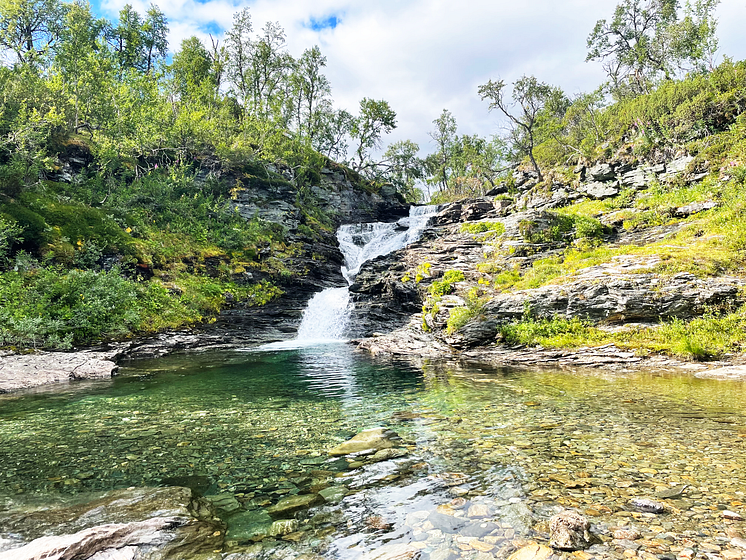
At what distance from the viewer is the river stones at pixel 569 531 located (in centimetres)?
310

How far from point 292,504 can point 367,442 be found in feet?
7.07

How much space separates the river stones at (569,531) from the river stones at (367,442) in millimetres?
3118

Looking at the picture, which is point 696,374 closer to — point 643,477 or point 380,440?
point 643,477

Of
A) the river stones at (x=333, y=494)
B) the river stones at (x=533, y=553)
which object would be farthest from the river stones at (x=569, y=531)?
the river stones at (x=333, y=494)

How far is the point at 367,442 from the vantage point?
634 cm

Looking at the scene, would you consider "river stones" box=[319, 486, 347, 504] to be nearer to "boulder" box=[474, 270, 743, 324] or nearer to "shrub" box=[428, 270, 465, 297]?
"boulder" box=[474, 270, 743, 324]

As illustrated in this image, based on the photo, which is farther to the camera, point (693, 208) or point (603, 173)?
point (603, 173)

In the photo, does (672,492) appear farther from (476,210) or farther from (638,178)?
(476,210)

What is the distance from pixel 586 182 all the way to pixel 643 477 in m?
36.4

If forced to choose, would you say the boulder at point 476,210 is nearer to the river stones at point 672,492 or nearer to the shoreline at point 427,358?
the shoreline at point 427,358

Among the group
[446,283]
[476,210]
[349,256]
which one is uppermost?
[476,210]

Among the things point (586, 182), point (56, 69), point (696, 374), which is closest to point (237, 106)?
point (56, 69)

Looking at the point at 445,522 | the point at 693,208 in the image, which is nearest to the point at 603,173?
the point at 693,208

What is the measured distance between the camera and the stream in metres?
3.53
